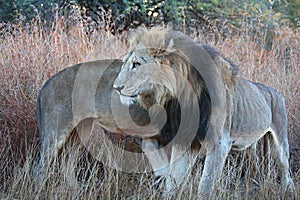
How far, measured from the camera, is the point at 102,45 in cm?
553

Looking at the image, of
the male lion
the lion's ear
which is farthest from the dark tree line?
the lion's ear

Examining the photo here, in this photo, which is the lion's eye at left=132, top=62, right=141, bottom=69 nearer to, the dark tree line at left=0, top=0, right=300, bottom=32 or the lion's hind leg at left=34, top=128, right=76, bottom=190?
the lion's hind leg at left=34, top=128, right=76, bottom=190

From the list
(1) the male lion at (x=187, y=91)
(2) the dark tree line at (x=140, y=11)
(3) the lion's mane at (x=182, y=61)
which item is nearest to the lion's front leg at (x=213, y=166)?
(1) the male lion at (x=187, y=91)

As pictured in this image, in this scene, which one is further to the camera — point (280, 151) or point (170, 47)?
point (280, 151)

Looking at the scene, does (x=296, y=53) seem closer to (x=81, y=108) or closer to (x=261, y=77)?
(x=261, y=77)

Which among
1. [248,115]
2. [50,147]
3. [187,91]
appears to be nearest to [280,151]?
[248,115]

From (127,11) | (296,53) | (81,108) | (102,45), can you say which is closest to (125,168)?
(81,108)

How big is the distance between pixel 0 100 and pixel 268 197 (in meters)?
2.51

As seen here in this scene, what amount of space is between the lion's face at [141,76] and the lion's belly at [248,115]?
30.9 inches

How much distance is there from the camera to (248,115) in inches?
150

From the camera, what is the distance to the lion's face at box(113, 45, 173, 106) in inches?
124

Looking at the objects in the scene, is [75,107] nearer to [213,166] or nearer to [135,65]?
[135,65]

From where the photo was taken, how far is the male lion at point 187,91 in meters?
3.20

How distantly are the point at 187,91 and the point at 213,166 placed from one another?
0.57 meters
